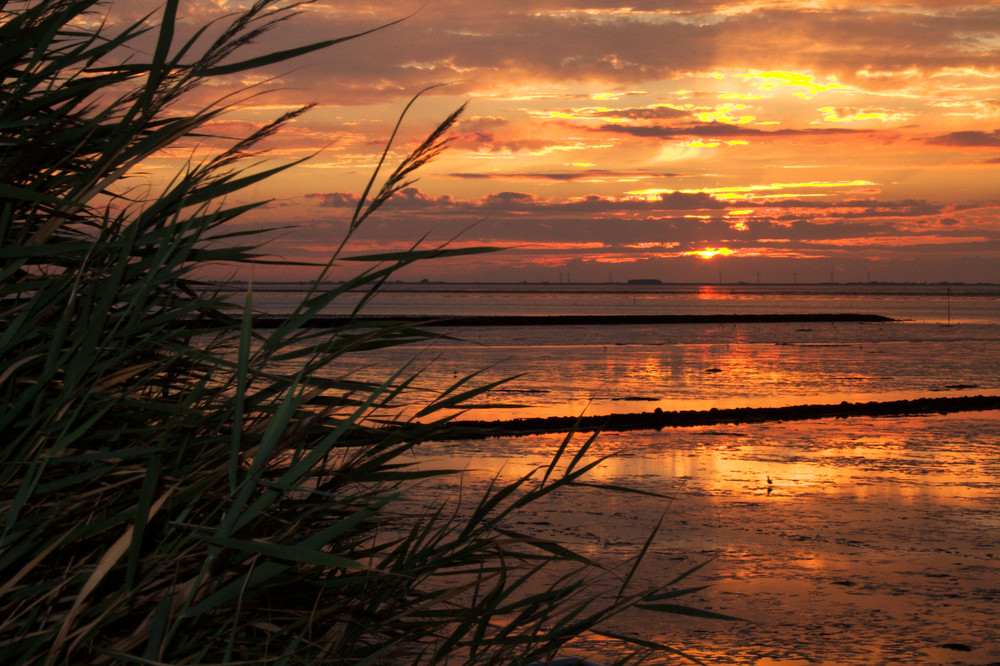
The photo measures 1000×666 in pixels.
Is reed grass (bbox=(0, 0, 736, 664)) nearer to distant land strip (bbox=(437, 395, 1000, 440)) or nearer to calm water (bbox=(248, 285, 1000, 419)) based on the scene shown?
calm water (bbox=(248, 285, 1000, 419))

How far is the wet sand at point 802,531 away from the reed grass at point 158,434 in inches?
41.9

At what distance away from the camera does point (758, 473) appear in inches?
489

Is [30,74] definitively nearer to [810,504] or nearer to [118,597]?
[118,597]

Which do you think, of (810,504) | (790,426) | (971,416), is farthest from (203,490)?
(971,416)

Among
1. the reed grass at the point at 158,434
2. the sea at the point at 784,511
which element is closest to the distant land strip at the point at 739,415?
the sea at the point at 784,511

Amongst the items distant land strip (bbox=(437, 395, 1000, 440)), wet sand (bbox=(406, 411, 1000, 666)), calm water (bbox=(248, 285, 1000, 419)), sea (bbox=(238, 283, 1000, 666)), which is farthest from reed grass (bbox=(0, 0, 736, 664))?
Answer: distant land strip (bbox=(437, 395, 1000, 440))

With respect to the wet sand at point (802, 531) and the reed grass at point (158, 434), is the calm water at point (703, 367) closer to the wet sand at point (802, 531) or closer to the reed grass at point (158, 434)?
the wet sand at point (802, 531)

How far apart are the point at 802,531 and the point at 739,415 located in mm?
8952

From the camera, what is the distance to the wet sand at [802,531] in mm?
Result: 6352

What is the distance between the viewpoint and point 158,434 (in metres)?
2.17

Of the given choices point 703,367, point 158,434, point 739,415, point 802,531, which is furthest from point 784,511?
point 703,367

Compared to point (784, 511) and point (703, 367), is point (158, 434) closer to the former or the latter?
point (784, 511)

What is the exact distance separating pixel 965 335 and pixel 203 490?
54.6 metres

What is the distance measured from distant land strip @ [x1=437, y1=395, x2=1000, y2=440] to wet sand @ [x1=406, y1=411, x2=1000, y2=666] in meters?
0.60
